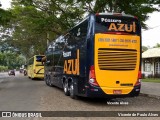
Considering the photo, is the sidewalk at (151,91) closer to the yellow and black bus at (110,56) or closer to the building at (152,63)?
the yellow and black bus at (110,56)

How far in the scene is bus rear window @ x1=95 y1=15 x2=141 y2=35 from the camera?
1443 cm

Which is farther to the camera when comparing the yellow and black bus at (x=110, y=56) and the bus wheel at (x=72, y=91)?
the bus wheel at (x=72, y=91)

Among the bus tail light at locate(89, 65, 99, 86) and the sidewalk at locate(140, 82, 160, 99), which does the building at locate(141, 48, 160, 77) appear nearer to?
the sidewalk at locate(140, 82, 160, 99)

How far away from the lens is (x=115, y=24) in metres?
14.5

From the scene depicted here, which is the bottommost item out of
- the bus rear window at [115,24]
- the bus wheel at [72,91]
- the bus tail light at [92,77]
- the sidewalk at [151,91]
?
the sidewalk at [151,91]

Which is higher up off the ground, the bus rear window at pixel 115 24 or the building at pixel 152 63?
the bus rear window at pixel 115 24

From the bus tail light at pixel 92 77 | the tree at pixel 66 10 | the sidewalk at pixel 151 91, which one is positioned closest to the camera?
the bus tail light at pixel 92 77

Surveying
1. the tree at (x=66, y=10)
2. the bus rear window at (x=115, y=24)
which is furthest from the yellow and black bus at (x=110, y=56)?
the tree at (x=66, y=10)

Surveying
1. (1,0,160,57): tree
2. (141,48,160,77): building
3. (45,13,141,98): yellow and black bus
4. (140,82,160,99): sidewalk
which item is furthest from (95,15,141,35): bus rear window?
(141,48,160,77): building

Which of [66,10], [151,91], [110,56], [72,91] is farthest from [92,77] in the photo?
[66,10]

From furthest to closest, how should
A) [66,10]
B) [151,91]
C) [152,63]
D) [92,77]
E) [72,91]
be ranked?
[152,63]
[66,10]
[151,91]
[72,91]
[92,77]

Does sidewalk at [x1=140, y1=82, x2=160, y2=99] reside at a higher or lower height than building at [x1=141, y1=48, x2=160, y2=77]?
lower

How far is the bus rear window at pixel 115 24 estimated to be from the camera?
14430mm

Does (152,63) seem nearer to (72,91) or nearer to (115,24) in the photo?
(72,91)
